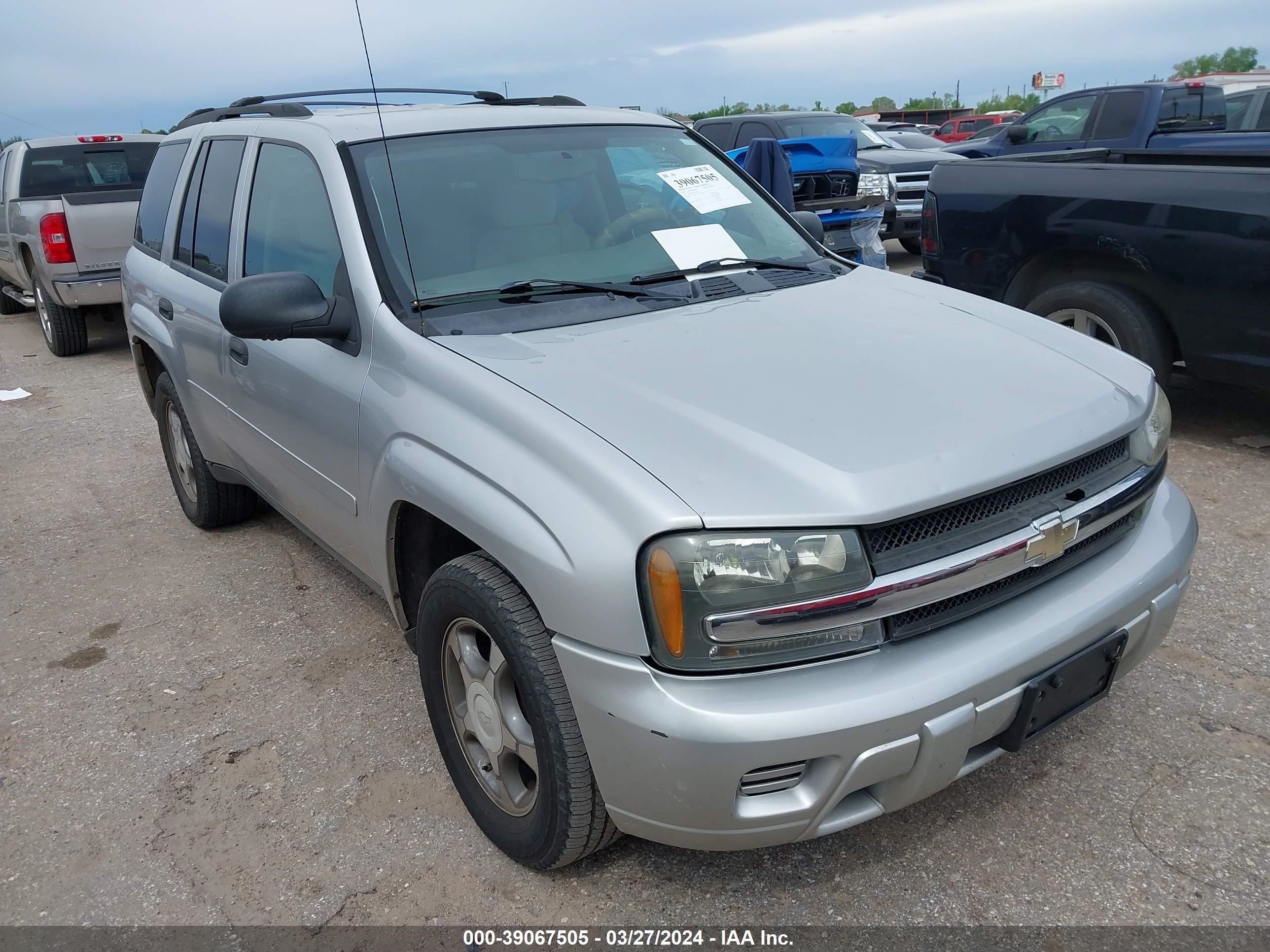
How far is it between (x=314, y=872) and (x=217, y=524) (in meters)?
2.52

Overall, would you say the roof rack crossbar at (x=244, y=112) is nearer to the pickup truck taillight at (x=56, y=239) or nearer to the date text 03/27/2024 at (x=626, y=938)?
the date text 03/27/2024 at (x=626, y=938)

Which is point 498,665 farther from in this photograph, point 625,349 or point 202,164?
point 202,164

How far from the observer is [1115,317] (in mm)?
4914

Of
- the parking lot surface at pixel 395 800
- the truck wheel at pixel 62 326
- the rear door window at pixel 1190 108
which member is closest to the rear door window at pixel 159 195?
the parking lot surface at pixel 395 800

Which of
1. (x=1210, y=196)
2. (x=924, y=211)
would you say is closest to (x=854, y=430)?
(x=1210, y=196)

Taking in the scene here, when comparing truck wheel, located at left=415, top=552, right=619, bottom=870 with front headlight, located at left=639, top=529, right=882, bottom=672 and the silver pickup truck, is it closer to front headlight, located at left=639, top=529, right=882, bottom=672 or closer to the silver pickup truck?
front headlight, located at left=639, top=529, right=882, bottom=672

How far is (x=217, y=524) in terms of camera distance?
4602 millimetres

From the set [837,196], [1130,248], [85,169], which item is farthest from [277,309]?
[85,169]

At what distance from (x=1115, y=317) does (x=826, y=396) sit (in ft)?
11.0

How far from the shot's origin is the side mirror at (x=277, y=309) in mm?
2582

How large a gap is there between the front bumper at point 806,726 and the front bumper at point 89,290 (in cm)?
784

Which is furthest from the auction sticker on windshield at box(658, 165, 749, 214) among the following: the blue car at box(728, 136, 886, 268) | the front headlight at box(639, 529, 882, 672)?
the blue car at box(728, 136, 886, 268)

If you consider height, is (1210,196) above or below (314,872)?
above

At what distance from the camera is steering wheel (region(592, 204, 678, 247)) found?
10.1ft
